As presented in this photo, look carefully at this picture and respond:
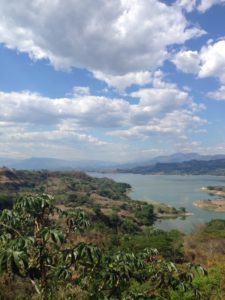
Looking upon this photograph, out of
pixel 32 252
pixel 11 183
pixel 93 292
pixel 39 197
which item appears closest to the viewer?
pixel 32 252

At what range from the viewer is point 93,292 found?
582 cm

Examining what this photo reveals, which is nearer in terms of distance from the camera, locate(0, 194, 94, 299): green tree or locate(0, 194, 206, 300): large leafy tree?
locate(0, 194, 94, 299): green tree

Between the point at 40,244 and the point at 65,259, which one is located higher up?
the point at 40,244

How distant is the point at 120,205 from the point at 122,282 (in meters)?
95.7

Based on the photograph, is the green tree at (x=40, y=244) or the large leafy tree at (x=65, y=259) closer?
the green tree at (x=40, y=244)

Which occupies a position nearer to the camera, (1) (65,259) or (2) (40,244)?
(1) (65,259)

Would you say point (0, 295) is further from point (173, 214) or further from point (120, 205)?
point (120, 205)

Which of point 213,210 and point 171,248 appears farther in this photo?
point 213,210

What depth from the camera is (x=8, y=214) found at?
562cm

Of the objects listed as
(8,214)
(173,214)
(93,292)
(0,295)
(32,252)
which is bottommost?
(173,214)

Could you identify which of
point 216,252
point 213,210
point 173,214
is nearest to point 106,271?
point 216,252

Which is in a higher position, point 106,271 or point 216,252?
point 106,271

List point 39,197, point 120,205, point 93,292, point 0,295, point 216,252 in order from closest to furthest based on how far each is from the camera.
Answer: point 39,197, point 93,292, point 0,295, point 216,252, point 120,205

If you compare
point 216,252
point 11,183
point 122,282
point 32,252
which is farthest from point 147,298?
point 11,183
